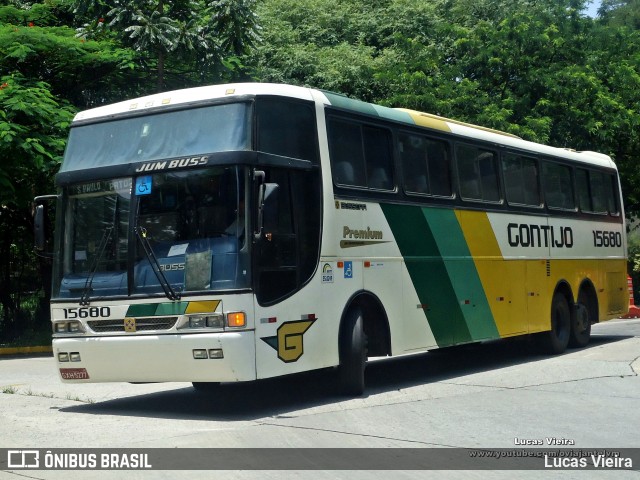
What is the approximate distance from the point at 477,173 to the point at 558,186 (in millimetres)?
3170

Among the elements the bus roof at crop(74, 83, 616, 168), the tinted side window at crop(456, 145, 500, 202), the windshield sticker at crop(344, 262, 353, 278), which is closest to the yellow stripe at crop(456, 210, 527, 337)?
the tinted side window at crop(456, 145, 500, 202)

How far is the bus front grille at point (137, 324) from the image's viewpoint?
9.82 meters

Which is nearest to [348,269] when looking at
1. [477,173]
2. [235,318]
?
[235,318]

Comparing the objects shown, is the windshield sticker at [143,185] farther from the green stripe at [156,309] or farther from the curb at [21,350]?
the curb at [21,350]

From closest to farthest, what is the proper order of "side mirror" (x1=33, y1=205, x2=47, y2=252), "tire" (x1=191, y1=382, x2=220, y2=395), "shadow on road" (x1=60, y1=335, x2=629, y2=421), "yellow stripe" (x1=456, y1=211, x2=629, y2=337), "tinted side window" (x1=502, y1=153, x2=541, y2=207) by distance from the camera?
"shadow on road" (x1=60, y1=335, x2=629, y2=421), "side mirror" (x1=33, y1=205, x2=47, y2=252), "tire" (x1=191, y1=382, x2=220, y2=395), "yellow stripe" (x1=456, y1=211, x2=629, y2=337), "tinted side window" (x1=502, y1=153, x2=541, y2=207)

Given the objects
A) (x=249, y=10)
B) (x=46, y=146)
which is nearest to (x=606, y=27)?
(x=249, y=10)

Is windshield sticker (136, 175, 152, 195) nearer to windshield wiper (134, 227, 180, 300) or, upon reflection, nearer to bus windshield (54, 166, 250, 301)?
bus windshield (54, 166, 250, 301)

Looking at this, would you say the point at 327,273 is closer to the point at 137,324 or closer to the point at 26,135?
the point at 137,324

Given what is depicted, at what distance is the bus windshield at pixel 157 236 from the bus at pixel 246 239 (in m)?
0.02

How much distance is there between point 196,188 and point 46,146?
10208mm

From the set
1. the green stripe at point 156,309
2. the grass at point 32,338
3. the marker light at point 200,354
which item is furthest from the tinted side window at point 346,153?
the grass at point 32,338

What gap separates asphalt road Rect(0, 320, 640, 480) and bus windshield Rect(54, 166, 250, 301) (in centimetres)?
143

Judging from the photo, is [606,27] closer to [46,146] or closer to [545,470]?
[46,146]

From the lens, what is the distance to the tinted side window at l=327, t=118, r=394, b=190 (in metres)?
11.2
